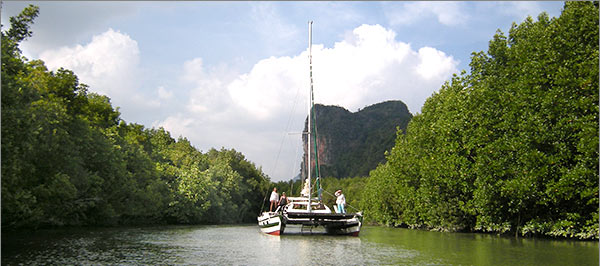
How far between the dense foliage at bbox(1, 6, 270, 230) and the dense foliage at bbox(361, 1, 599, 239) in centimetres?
2764

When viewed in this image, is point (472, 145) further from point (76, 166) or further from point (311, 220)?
point (76, 166)

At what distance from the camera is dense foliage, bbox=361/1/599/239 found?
2817 cm

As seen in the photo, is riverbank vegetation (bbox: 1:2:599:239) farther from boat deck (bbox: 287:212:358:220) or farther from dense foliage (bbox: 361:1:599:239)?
boat deck (bbox: 287:212:358:220)

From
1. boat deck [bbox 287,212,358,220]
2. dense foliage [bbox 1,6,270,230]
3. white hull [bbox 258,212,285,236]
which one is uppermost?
dense foliage [bbox 1,6,270,230]

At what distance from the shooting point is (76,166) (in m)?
36.8

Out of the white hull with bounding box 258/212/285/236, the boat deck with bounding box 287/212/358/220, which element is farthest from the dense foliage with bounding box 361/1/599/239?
the white hull with bounding box 258/212/285/236

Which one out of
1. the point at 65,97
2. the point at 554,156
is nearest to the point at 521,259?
the point at 554,156

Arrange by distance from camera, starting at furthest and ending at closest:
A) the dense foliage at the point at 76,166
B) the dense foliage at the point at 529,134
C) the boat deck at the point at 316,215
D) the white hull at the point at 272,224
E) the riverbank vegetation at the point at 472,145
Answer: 1. the white hull at the point at 272,224
2. the boat deck at the point at 316,215
3. the dense foliage at the point at 529,134
4. the riverbank vegetation at the point at 472,145
5. the dense foliage at the point at 76,166

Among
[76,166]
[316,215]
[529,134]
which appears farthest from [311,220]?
[76,166]

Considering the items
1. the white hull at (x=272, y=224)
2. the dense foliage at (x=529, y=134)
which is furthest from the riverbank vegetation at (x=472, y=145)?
the white hull at (x=272, y=224)

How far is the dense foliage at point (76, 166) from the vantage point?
25.4m

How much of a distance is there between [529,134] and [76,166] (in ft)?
101

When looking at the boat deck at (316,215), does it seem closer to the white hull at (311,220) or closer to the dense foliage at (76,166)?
the white hull at (311,220)

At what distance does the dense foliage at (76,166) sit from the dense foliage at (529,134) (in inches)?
1088
